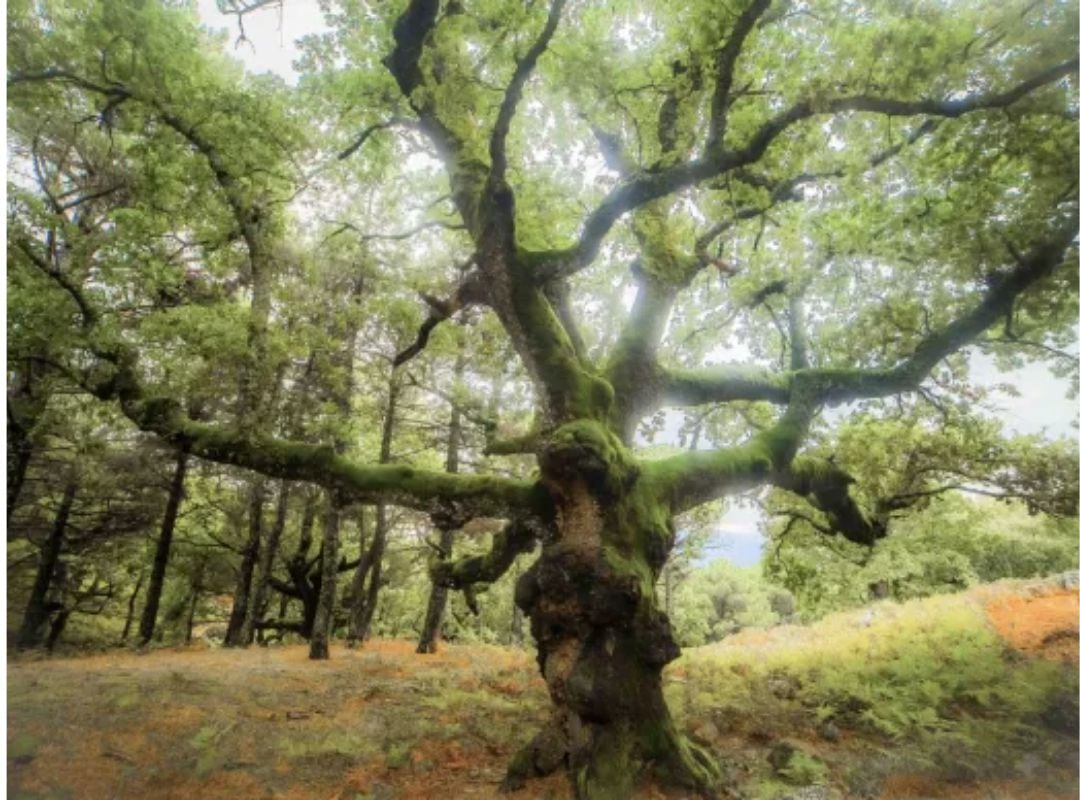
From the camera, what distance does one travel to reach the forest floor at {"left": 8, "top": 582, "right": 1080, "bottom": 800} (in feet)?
21.5

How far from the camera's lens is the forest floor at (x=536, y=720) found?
6.55 meters

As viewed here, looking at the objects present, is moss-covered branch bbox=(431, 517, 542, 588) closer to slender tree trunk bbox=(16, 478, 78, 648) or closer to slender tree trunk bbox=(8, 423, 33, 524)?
slender tree trunk bbox=(8, 423, 33, 524)

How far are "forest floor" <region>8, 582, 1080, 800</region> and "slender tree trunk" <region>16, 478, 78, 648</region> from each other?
4.09 metres

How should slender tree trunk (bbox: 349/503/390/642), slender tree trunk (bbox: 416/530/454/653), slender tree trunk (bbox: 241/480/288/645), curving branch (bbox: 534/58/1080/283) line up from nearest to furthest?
curving branch (bbox: 534/58/1080/283) < slender tree trunk (bbox: 416/530/454/653) < slender tree trunk (bbox: 241/480/288/645) < slender tree trunk (bbox: 349/503/390/642)

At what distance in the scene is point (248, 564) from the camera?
15859 millimetres

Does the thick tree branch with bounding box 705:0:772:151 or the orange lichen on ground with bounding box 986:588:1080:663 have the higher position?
the thick tree branch with bounding box 705:0:772:151

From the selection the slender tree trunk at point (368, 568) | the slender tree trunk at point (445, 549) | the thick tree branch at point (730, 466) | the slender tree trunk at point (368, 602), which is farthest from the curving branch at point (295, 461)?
the slender tree trunk at point (368, 602)

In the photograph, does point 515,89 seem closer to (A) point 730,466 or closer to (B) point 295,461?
(B) point 295,461

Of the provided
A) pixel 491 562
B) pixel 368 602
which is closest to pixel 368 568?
pixel 368 602

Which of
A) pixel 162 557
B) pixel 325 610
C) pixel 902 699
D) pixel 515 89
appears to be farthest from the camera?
pixel 162 557

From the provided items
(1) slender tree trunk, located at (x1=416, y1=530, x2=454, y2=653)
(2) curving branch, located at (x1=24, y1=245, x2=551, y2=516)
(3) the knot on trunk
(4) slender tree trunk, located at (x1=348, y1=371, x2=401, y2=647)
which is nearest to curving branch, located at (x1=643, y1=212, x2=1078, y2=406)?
(3) the knot on trunk

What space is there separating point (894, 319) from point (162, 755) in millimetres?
12235

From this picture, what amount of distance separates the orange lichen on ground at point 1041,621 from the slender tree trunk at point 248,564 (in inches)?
645

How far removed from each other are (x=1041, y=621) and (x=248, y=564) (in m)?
17.6
